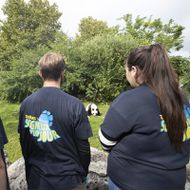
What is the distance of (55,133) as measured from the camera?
261cm

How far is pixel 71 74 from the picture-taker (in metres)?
16.2

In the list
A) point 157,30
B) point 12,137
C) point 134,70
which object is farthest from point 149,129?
point 157,30

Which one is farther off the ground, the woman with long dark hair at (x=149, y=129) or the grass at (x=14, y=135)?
the woman with long dark hair at (x=149, y=129)

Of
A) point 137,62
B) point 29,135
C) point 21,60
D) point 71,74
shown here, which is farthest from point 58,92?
point 21,60

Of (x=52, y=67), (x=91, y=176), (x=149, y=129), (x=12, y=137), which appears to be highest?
(x=52, y=67)

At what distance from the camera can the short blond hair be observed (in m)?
2.68

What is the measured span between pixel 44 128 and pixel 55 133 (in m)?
0.11

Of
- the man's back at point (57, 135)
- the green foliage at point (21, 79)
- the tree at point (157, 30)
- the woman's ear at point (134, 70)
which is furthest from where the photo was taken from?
the tree at point (157, 30)

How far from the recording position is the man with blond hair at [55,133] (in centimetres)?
261

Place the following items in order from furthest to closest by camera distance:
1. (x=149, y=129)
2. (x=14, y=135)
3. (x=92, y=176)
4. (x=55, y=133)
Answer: (x=14, y=135) < (x=92, y=176) < (x=55, y=133) < (x=149, y=129)

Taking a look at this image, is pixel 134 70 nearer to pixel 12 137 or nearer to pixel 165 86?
pixel 165 86

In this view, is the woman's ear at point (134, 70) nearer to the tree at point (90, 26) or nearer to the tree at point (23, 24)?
the tree at point (23, 24)

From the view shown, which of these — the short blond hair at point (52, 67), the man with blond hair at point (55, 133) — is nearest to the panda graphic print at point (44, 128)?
the man with blond hair at point (55, 133)

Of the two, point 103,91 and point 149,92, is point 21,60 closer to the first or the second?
point 103,91
